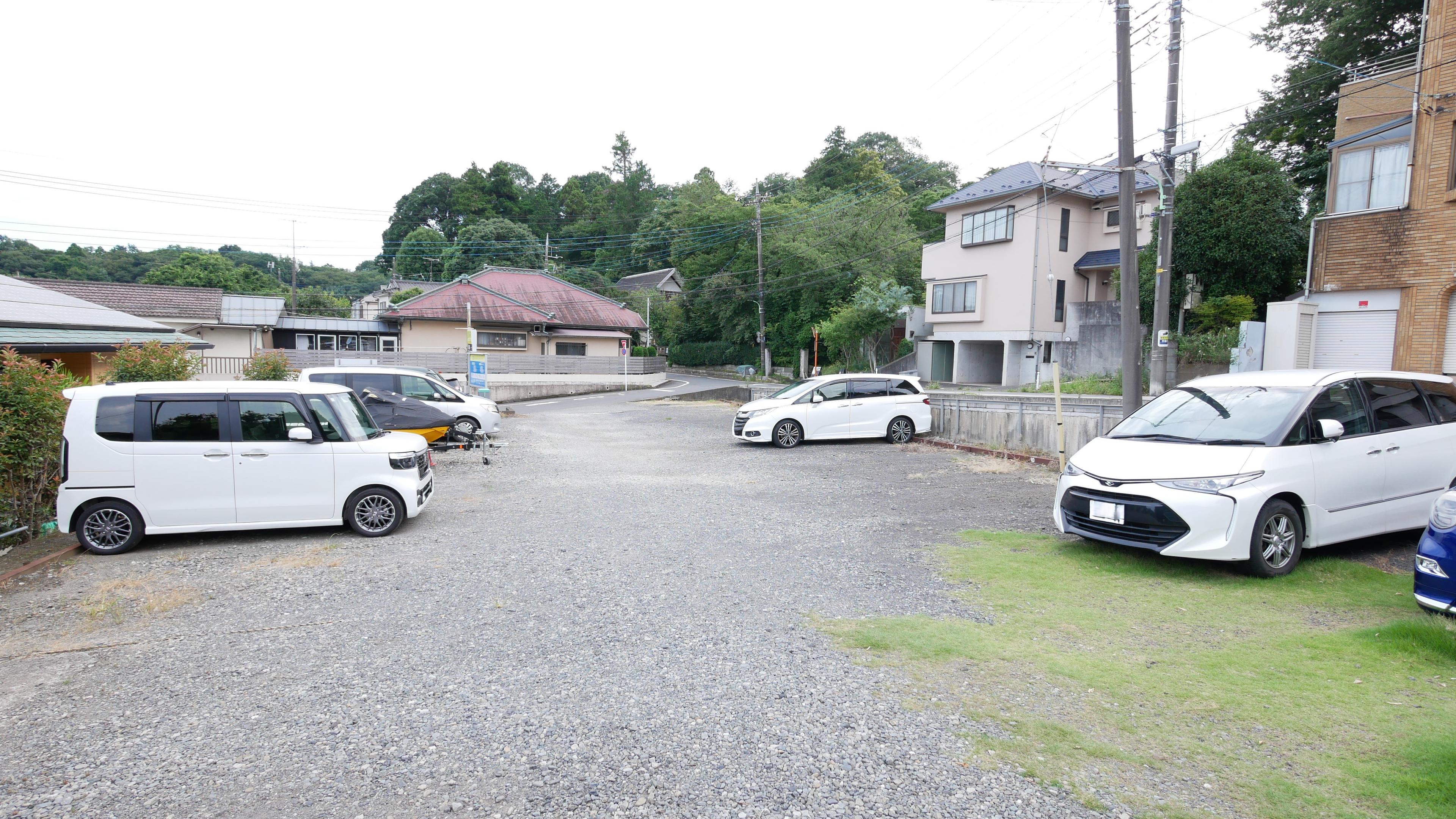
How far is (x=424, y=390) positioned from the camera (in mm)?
15781

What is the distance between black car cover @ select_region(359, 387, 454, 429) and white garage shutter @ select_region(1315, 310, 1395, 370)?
18.4 meters

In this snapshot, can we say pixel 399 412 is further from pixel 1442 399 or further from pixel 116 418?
pixel 1442 399

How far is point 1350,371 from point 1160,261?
612 centimetres

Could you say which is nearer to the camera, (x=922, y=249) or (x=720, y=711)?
(x=720, y=711)

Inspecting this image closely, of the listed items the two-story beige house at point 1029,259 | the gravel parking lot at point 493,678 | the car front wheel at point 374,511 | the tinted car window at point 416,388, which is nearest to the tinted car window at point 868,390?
the gravel parking lot at point 493,678

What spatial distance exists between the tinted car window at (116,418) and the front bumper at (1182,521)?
8.79 metres

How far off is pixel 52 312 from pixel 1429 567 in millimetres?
16538

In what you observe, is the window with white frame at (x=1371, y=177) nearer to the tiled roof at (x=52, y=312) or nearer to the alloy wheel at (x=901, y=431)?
the alloy wheel at (x=901, y=431)

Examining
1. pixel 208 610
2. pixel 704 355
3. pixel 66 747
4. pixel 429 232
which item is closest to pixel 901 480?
pixel 208 610

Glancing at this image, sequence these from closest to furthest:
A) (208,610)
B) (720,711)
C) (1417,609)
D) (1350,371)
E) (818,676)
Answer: (720,711), (818,676), (1417,609), (208,610), (1350,371)

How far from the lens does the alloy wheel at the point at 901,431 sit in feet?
51.0

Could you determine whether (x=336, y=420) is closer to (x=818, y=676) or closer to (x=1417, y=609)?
(x=818, y=676)

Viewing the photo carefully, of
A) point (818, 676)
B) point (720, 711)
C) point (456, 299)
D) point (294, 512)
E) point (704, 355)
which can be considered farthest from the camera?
point (704, 355)

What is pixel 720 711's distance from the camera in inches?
150
